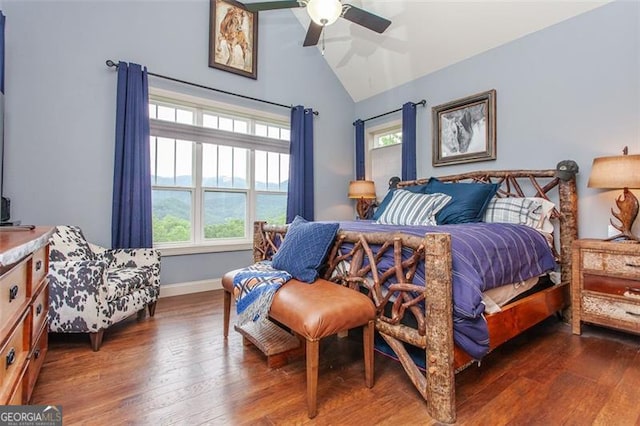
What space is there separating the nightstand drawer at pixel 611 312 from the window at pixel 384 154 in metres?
2.61

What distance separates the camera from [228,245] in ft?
12.5

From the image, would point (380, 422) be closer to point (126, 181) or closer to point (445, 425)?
point (445, 425)

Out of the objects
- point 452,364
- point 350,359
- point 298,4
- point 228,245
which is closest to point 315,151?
point 228,245

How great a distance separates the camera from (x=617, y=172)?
2.21 meters

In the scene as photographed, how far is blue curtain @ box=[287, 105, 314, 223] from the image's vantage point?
13.7ft

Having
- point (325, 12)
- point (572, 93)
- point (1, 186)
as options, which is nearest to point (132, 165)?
point (1, 186)

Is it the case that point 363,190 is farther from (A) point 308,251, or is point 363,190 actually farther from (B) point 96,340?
(B) point 96,340

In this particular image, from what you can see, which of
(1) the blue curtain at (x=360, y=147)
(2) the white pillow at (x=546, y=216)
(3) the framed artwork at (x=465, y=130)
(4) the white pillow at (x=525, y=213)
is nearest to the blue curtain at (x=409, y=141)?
(3) the framed artwork at (x=465, y=130)

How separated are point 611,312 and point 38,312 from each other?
357 centimetres

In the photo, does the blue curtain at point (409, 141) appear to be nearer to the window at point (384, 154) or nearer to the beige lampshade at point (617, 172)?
the window at point (384, 154)

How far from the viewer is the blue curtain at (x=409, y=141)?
4047 mm

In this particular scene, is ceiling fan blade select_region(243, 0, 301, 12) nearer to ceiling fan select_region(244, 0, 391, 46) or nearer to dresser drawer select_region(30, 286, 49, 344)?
ceiling fan select_region(244, 0, 391, 46)

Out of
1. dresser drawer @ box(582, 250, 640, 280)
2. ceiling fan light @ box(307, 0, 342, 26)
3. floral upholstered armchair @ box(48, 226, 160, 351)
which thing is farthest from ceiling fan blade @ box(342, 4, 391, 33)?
floral upholstered armchair @ box(48, 226, 160, 351)

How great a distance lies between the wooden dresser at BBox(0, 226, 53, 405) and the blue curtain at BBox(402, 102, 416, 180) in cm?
367
